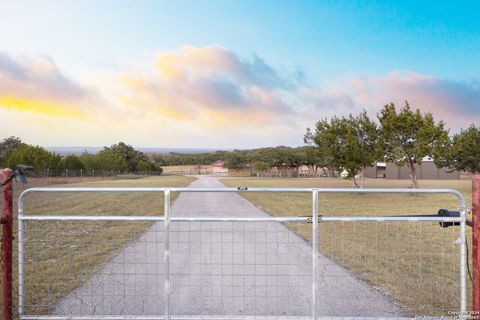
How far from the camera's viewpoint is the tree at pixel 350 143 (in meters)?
34.9

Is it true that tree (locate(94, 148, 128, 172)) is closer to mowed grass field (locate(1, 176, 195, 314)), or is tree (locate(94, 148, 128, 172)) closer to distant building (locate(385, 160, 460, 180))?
distant building (locate(385, 160, 460, 180))

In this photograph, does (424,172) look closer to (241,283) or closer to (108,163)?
(108,163)

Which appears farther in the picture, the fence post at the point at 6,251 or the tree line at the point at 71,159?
the tree line at the point at 71,159

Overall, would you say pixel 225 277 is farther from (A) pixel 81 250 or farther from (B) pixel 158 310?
Answer: (A) pixel 81 250

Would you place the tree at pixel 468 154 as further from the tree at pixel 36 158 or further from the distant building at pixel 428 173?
the tree at pixel 36 158

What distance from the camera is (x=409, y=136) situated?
34.8 m

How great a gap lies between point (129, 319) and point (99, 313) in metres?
0.60

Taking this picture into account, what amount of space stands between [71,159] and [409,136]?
2226 inches

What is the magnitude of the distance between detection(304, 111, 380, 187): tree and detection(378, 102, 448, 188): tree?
1165 mm

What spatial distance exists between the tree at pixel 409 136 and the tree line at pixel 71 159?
26.5 meters

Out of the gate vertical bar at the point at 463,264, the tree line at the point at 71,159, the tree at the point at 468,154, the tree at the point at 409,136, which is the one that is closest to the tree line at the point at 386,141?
the tree at the point at 409,136

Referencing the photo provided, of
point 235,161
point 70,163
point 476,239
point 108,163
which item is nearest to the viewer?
point 476,239

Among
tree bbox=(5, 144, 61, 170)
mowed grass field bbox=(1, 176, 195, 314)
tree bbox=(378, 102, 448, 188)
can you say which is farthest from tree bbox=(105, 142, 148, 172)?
mowed grass field bbox=(1, 176, 195, 314)

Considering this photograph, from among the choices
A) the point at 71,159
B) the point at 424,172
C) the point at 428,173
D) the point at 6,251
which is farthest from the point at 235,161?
the point at 6,251
